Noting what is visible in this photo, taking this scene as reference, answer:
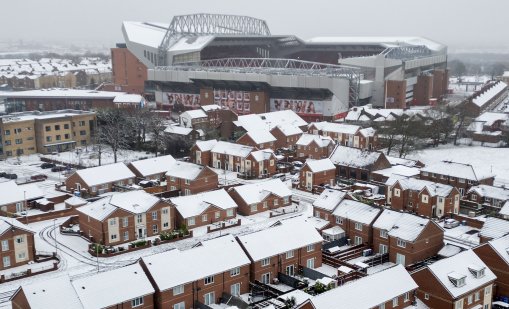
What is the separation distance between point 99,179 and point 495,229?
33953mm

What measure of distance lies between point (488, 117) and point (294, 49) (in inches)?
2609

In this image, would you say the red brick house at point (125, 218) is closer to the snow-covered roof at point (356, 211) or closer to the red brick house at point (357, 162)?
the snow-covered roof at point (356, 211)

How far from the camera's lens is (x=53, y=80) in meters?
136

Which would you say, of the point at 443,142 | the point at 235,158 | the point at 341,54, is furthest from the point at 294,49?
the point at 235,158

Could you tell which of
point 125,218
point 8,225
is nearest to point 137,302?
point 125,218

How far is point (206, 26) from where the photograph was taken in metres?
129

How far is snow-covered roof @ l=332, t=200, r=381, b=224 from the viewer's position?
1556 inches

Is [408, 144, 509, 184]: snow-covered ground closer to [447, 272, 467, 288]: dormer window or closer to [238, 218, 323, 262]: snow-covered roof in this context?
[238, 218, 323, 262]: snow-covered roof

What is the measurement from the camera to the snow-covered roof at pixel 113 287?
88.7ft

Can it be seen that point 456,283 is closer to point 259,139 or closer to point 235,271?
point 235,271

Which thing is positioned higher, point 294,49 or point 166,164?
point 294,49

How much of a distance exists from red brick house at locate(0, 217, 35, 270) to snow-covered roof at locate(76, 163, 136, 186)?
14.2m

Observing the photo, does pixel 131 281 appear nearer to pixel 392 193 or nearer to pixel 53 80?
pixel 392 193

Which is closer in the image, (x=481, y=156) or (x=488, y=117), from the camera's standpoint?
(x=481, y=156)
